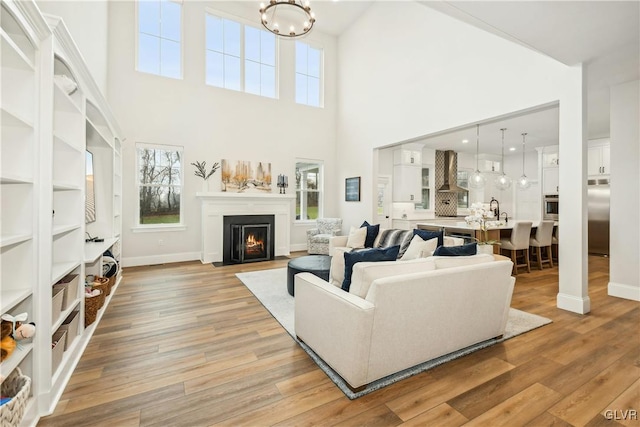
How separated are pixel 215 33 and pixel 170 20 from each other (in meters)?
0.91

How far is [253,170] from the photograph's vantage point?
677cm

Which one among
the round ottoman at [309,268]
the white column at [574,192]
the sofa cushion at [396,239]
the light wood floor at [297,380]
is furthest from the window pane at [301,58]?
the light wood floor at [297,380]

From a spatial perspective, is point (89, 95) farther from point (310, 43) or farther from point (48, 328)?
point (310, 43)

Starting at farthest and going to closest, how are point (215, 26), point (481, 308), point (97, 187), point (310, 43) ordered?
point (310, 43) < point (215, 26) < point (97, 187) < point (481, 308)

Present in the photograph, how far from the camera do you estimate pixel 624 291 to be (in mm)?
3898

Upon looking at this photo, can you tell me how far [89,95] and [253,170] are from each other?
402 centimetres

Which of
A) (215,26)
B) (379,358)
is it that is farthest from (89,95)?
(215,26)

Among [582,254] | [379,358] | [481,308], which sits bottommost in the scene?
[379,358]

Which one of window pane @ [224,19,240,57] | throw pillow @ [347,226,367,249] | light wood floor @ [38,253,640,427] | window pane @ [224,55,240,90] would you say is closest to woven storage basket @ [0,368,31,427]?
light wood floor @ [38,253,640,427]

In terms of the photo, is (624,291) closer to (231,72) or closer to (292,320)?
(292,320)

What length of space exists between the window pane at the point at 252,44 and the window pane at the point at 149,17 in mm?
1833

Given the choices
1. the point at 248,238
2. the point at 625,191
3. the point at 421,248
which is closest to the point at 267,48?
the point at 248,238

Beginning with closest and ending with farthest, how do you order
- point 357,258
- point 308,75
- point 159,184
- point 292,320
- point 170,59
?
point 357,258 < point 292,320 < point 159,184 < point 170,59 < point 308,75

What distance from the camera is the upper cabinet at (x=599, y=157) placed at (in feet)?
22.4
